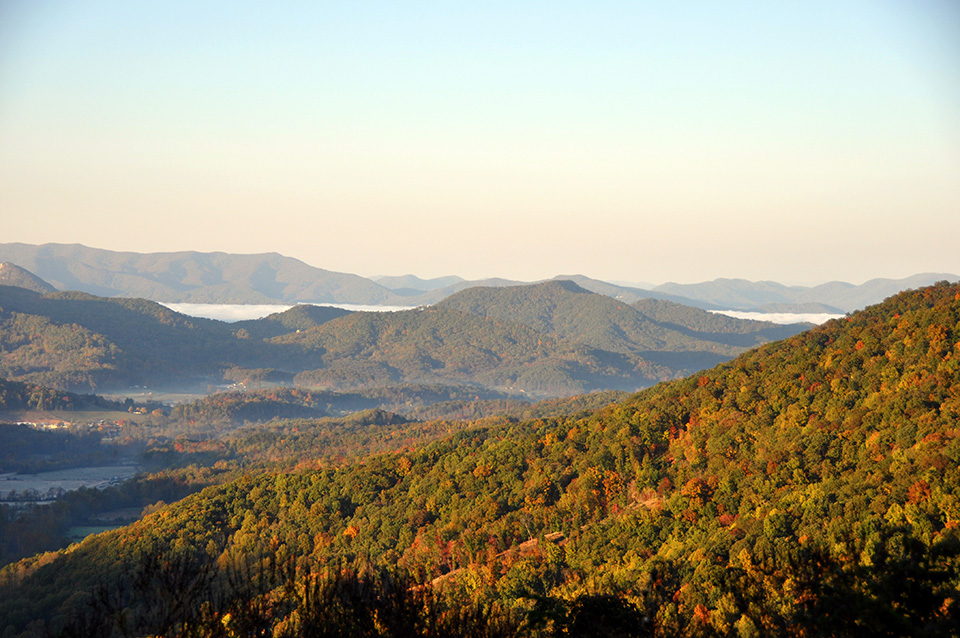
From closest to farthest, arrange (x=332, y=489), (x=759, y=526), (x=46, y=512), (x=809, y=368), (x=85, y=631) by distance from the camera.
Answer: (x=85, y=631) < (x=759, y=526) < (x=809, y=368) < (x=332, y=489) < (x=46, y=512)

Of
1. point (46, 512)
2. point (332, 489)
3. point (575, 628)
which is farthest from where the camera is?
point (46, 512)

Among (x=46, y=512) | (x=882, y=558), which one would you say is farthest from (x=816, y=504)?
(x=46, y=512)

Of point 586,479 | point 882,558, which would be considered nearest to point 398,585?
point 882,558

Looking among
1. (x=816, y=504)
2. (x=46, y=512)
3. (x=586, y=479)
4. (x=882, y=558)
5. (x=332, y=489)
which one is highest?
(x=882, y=558)

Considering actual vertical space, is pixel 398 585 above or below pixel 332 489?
above

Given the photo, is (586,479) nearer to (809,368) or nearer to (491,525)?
(491,525)

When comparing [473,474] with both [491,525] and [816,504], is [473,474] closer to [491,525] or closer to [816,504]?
[491,525]

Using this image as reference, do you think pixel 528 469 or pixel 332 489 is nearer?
pixel 528 469
